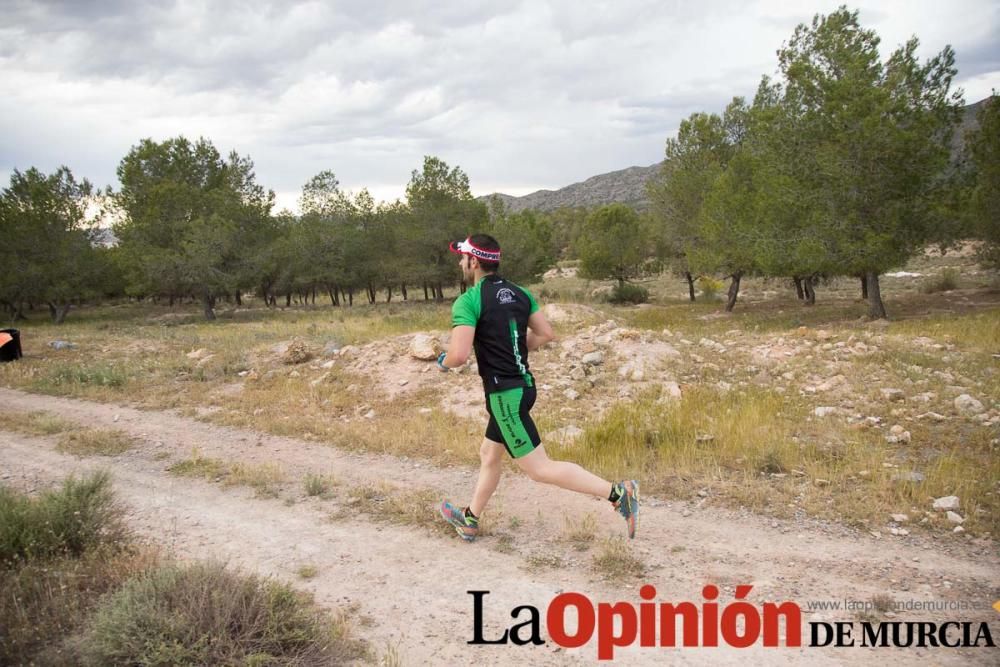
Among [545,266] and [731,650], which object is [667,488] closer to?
[731,650]

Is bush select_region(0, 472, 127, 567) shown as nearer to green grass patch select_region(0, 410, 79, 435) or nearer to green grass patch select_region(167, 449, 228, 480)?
green grass patch select_region(167, 449, 228, 480)

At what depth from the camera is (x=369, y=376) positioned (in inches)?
437

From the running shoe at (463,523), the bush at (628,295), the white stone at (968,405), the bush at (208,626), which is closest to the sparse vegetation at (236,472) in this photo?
the running shoe at (463,523)

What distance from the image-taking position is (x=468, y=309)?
398 centimetres

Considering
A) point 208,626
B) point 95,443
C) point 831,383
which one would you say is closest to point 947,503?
point 831,383

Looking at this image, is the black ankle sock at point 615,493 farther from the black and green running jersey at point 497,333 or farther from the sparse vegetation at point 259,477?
the sparse vegetation at point 259,477

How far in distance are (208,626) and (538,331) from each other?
275cm

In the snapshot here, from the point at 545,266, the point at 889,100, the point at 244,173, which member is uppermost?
the point at 244,173

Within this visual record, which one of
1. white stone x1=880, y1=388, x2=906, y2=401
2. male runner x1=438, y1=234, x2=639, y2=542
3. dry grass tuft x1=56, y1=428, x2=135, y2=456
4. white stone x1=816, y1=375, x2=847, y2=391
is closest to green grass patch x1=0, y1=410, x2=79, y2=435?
dry grass tuft x1=56, y1=428, x2=135, y2=456

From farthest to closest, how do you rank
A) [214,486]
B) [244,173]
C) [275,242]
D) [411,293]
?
[411,293] → [244,173] → [275,242] → [214,486]

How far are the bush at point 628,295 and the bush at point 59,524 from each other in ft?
109

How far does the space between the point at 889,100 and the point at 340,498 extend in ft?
60.5

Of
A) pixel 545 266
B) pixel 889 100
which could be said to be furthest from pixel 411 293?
pixel 889 100

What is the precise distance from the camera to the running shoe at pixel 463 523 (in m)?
4.50
